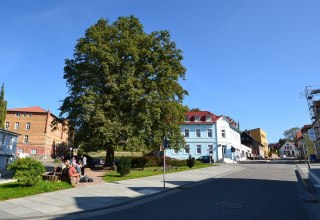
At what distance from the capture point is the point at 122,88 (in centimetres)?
2658

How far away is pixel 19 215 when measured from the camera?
9.16 metres

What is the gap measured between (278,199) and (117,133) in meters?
16.2

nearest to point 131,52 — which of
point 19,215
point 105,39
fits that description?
point 105,39

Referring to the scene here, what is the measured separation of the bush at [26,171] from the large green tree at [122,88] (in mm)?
9782

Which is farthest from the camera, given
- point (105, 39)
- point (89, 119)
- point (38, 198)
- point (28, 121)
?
point (28, 121)

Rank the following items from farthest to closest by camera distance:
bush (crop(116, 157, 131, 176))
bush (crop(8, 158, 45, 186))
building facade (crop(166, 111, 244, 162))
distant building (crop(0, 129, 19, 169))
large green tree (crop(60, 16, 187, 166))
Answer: building facade (crop(166, 111, 244, 162)), distant building (crop(0, 129, 19, 169)), large green tree (crop(60, 16, 187, 166)), bush (crop(116, 157, 131, 176)), bush (crop(8, 158, 45, 186))

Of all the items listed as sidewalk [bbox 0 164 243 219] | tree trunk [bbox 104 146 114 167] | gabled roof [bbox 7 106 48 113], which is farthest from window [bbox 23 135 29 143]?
sidewalk [bbox 0 164 243 219]

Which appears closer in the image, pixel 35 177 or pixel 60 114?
pixel 35 177

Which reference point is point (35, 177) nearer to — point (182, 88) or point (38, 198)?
point (38, 198)

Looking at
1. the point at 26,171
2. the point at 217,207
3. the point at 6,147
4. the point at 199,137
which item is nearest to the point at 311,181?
the point at 217,207

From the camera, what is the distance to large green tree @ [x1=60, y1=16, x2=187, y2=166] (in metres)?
26.1

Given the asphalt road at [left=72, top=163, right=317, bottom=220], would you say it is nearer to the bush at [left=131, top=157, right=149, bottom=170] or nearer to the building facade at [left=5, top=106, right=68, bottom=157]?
the bush at [left=131, top=157, right=149, bottom=170]

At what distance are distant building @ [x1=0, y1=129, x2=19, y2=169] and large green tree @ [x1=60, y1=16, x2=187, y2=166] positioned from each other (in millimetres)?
18628

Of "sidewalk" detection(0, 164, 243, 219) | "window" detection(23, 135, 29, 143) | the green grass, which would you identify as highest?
"window" detection(23, 135, 29, 143)
